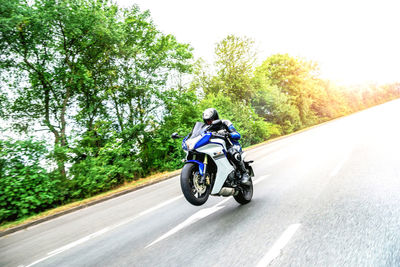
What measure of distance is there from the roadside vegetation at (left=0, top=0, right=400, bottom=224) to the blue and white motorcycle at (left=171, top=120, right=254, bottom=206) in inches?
275

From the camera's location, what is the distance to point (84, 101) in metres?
17.3

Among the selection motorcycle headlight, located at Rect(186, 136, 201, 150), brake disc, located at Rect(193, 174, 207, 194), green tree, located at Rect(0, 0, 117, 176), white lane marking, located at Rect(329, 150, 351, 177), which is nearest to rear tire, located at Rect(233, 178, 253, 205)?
brake disc, located at Rect(193, 174, 207, 194)

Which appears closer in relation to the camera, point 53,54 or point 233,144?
point 233,144

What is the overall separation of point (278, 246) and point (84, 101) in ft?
54.6

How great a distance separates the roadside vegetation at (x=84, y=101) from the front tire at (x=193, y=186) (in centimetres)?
699

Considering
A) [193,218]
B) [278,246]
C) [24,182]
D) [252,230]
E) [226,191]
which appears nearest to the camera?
[278,246]

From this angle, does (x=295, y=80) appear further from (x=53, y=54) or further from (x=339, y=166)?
(x=339, y=166)

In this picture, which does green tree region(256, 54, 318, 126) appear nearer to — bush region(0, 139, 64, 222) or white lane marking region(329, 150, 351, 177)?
white lane marking region(329, 150, 351, 177)

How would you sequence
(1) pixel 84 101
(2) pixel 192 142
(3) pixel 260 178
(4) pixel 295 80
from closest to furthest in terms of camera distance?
(2) pixel 192 142 → (3) pixel 260 178 → (1) pixel 84 101 → (4) pixel 295 80

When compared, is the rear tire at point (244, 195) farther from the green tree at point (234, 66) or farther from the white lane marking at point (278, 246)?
the green tree at point (234, 66)

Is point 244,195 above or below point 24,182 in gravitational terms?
below

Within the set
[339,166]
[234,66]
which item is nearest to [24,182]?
[339,166]

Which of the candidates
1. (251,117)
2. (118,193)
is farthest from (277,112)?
(118,193)

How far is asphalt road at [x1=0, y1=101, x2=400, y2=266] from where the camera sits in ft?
10.5
